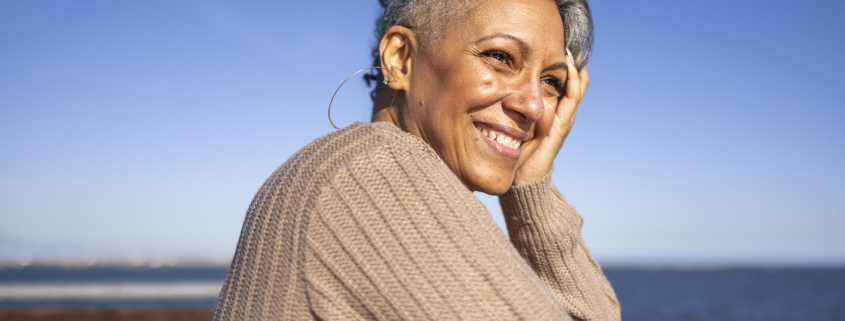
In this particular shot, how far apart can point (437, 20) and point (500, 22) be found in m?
0.17

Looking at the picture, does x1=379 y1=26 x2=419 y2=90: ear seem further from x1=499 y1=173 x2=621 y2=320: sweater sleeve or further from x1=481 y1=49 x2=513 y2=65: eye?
x1=499 y1=173 x2=621 y2=320: sweater sleeve

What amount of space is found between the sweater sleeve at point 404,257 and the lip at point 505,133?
1.58 feet

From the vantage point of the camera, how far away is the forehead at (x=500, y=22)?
1.38 metres

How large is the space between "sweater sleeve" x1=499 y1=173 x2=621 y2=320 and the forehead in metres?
0.76

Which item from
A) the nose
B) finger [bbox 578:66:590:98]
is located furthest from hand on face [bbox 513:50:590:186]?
the nose

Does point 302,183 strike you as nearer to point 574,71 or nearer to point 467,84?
point 467,84

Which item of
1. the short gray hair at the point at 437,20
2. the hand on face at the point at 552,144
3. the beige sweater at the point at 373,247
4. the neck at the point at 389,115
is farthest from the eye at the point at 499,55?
the hand on face at the point at 552,144

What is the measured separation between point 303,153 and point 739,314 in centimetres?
4211

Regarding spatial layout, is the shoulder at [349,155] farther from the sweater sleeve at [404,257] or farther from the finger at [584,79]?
the finger at [584,79]

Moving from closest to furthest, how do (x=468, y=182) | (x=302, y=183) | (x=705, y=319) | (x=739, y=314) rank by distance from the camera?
(x=302, y=183) → (x=468, y=182) → (x=705, y=319) → (x=739, y=314)

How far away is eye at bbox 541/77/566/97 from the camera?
5.96ft

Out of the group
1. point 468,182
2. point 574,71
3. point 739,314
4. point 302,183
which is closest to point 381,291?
point 302,183

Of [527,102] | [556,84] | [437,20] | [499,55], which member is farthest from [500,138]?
[556,84]

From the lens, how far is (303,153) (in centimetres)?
108
